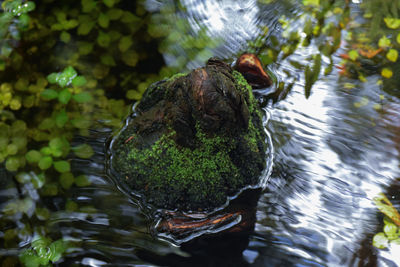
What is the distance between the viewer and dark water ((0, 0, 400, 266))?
2.22 metres

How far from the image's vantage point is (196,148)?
2.36 m

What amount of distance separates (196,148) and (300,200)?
2.50 ft

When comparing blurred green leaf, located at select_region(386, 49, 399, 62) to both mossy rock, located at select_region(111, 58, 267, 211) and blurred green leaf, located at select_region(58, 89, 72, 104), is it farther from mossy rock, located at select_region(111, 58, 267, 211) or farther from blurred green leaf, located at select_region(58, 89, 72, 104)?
blurred green leaf, located at select_region(58, 89, 72, 104)

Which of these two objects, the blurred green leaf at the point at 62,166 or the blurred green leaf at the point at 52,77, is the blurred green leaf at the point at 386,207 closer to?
the blurred green leaf at the point at 62,166

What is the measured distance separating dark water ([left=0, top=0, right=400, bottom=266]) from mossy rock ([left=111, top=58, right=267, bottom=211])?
0.63ft

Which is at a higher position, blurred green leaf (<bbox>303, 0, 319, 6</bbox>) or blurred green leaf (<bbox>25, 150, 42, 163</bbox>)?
blurred green leaf (<bbox>303, 0, 319, 6</bbox>)

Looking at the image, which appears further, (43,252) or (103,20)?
(103,20)

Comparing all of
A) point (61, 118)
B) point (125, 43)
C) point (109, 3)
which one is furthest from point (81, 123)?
point (109, 3)

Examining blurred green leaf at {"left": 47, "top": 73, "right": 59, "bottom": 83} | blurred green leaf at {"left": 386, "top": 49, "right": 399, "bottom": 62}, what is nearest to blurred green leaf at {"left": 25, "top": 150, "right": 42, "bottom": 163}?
blurred green leaf at {"left": 47, "top": 73, "right": 59, "bottom": 83}

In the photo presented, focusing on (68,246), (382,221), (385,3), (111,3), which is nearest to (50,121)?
(68,246)

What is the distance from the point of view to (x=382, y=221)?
2361mm

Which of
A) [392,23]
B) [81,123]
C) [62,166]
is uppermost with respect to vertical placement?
[392,23]

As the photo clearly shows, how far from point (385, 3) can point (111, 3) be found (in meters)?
2.50

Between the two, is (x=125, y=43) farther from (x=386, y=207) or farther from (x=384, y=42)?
(x=386, y=207)
